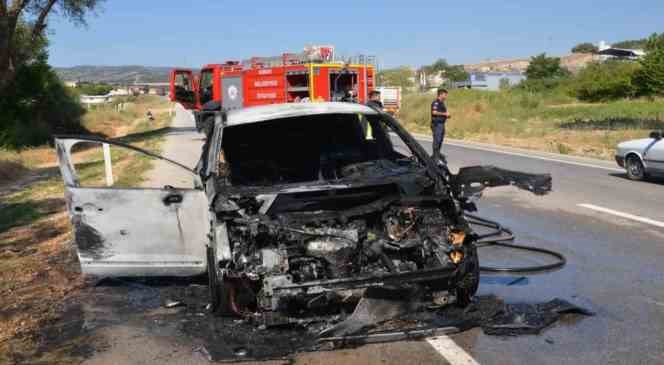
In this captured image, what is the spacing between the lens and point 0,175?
59.3ft

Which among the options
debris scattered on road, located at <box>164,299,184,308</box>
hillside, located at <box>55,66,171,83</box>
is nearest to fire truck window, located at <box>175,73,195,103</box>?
debris scattered on road, located at <box>164,299,184,308</box>

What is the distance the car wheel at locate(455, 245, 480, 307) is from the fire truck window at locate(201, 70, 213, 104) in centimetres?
2052

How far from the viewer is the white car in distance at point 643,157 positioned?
1177cm

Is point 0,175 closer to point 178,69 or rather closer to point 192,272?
point 178,69

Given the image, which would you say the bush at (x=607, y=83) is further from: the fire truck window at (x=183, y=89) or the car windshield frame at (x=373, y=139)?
the car windshield frame at (x=373, y=139)

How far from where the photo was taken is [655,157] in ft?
38.6

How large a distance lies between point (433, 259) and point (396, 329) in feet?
1.86

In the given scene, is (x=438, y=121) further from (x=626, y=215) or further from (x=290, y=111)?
(x=290, y=111)

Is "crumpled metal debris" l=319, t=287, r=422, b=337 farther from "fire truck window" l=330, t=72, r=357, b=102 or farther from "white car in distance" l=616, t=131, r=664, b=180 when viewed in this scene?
"fire truck window" l=330, t=72, r=357, b=102

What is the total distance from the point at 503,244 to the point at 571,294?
1877mm

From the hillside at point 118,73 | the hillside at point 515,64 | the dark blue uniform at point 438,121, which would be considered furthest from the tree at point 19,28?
the hillside at point 515,64

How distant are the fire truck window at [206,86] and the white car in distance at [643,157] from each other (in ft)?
50.4

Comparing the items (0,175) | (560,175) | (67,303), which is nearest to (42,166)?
(0,175)

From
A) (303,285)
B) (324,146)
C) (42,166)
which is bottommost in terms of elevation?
(42,166)
